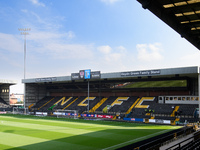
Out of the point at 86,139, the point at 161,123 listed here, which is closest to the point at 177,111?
the point at 161,123

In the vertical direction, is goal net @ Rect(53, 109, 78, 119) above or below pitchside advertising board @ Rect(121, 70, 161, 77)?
below

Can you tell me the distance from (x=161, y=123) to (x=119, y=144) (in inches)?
792

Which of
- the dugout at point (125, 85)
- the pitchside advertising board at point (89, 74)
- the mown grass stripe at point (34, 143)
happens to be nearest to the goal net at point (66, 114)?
the dugout at point (125, 85)

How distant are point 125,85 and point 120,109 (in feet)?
26.4

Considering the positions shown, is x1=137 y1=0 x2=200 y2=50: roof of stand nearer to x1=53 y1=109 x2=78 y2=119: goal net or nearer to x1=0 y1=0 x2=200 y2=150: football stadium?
x1=0 y1=0 x2=200 y2=150: football stadium

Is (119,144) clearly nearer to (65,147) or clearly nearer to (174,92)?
(65,147)

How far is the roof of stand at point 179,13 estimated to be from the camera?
1091 cm

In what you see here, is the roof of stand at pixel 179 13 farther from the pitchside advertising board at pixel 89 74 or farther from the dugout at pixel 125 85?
the pitchside advertising board at pixel 89 74

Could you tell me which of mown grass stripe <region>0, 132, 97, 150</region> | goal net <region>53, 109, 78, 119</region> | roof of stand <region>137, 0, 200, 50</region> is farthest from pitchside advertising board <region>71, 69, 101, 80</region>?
roof of stand <region>137, 0, 200, 50</region>

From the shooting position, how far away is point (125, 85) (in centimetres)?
5738

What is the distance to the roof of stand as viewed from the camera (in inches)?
430

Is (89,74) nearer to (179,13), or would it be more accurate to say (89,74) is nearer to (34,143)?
(34,143)

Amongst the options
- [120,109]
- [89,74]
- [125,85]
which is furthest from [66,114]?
[125,85]

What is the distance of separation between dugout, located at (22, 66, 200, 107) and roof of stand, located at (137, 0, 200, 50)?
Result: 26441 millimetres
